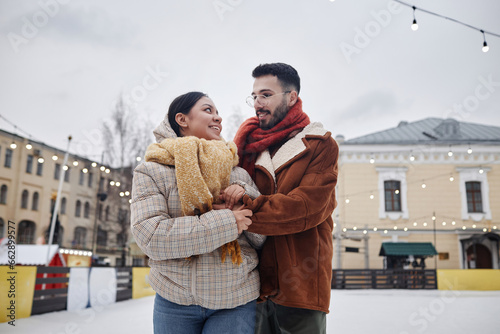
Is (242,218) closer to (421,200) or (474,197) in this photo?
(421,200)

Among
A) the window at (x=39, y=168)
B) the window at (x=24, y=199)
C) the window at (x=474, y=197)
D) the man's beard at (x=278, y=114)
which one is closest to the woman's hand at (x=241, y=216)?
the man's beard at (x=278, y=114)

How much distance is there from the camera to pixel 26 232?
27.0 m

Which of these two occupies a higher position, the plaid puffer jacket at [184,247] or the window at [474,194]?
the window at [474,194]

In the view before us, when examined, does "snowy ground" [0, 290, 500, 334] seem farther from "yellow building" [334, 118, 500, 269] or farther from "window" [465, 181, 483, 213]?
"window" [465, 181, 483, 213]

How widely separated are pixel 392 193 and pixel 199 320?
1969 centimetres

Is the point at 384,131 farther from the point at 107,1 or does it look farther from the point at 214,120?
the point at 214,120

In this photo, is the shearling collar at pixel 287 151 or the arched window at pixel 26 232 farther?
the arched window at pixel 26 232

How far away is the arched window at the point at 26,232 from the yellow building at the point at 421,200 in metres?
19.7

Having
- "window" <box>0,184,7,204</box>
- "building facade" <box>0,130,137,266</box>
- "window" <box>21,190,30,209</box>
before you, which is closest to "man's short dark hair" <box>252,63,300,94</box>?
"building facade" <box>0,130,137,266</box>

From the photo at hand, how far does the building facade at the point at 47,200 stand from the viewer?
80.5 feet

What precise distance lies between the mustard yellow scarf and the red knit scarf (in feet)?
1.14

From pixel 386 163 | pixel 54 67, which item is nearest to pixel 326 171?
pixel 386 163

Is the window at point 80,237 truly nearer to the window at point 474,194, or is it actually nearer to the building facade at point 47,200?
the building facade at point 47,200

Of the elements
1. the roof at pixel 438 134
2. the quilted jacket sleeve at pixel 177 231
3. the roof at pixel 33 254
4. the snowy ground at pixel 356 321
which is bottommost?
the snowy ground at pixel 356 321
